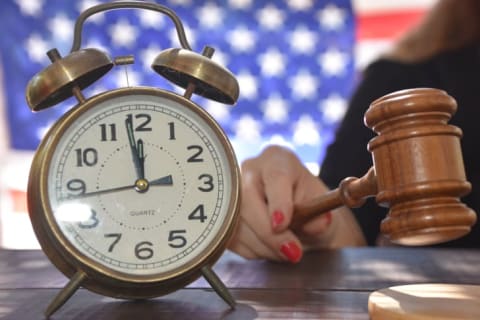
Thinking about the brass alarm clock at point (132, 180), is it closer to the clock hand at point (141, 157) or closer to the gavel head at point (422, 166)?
the clock hand at point (141, 157)

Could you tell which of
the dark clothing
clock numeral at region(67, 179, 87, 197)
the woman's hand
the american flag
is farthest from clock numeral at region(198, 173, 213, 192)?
the american flag

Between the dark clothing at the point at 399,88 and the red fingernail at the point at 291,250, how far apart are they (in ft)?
2.16

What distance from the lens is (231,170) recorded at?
0.59 meters

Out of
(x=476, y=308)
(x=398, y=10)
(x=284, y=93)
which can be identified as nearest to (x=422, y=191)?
(x=476, y=308)

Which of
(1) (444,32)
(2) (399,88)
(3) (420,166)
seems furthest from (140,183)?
(1) (444,32)

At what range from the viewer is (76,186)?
1.86 ft

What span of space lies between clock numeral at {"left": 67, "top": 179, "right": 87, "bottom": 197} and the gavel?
0.26 meters

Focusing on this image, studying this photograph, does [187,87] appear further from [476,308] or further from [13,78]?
[13,78]

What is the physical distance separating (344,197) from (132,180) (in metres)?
0.22

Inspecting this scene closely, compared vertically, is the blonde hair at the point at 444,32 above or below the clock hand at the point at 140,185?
above

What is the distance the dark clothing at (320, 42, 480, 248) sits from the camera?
1.54 meters

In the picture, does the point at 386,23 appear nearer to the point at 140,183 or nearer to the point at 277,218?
the point at 277,218

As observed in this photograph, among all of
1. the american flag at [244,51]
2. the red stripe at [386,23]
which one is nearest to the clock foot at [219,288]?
the american flag at [244,51]

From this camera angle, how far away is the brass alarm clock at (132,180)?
1.82 feet
